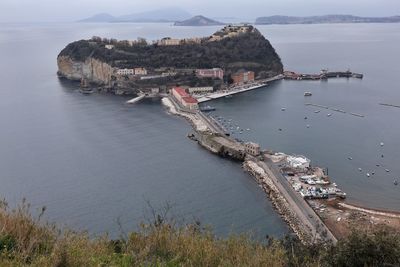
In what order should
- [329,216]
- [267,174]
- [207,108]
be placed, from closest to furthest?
[329,216]
[267,174]
[207,108]

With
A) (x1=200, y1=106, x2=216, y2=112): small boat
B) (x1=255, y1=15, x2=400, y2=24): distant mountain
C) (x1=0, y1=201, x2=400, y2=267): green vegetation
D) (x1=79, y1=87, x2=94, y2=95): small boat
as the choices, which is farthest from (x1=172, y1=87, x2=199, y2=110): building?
(x1=255, y1=15, x2=400, y2=24): distant mountain

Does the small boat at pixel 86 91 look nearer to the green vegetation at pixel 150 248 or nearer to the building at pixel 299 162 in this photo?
the building at pixel 299 162

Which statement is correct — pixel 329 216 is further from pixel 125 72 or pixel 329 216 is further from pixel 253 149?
pixel 125 72

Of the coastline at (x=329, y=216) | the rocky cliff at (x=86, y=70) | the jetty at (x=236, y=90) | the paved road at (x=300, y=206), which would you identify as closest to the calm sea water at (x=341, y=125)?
the coastline at (x=329, y=216)

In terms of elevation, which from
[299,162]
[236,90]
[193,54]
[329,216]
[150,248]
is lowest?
[329,216]

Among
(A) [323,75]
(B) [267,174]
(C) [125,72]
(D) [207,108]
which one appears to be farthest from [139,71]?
(B) [267,174]

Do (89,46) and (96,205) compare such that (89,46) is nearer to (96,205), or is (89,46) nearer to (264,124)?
(264,124)

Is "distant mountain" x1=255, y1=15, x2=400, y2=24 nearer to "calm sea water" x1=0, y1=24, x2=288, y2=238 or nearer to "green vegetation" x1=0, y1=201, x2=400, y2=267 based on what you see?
"calm sea water" x1=0, y1=24, x2=288, y2=238
